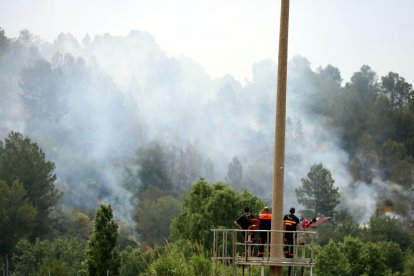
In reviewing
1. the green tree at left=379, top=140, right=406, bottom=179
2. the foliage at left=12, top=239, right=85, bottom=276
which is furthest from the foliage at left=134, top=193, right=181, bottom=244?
the green tree at left=379, top=140, right=406, bottom=179

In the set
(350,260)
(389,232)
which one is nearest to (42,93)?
(389,232)

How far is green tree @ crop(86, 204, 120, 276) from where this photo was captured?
208 ft

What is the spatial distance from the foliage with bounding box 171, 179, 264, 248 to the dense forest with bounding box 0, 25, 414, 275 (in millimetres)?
177

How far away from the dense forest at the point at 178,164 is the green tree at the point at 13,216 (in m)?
0.15

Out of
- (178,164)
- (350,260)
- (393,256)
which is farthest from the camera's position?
(178,164)

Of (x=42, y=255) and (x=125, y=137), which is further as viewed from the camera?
(x=125, y=137)

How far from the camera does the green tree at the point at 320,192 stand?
128 metres

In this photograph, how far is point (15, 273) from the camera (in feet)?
290

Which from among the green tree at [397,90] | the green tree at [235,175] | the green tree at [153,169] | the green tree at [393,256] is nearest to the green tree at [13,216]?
the green tree at [393,256]

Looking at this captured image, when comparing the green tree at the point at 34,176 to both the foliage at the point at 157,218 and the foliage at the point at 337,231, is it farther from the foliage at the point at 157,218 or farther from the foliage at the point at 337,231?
the foliage at the point at 337,231

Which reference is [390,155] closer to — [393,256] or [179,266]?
[393,256]

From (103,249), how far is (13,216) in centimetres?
3967

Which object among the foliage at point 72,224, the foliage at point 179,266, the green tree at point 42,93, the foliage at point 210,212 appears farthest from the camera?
the green tree at point 42,93

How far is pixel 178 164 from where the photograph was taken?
17412 centimetres
